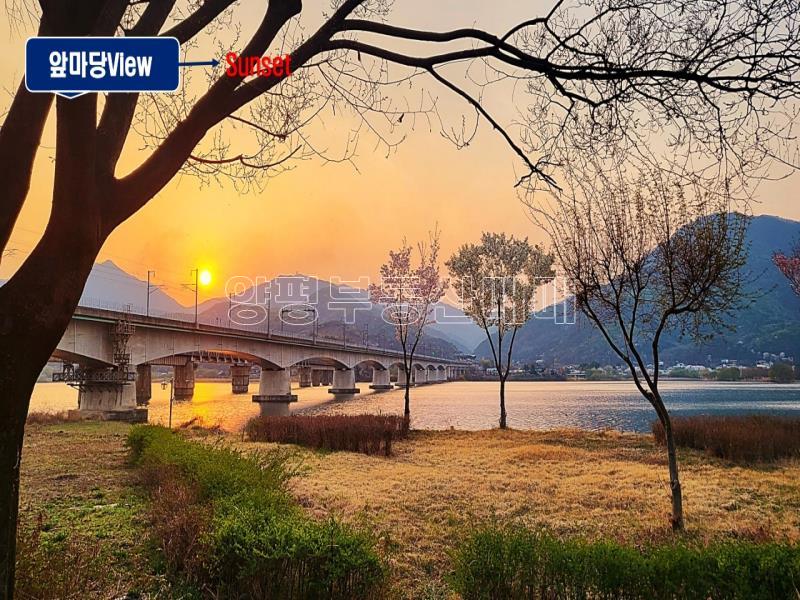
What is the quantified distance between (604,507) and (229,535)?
7.96 m

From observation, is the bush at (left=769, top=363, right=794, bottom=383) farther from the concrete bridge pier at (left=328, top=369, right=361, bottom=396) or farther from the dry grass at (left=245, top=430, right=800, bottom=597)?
the dry grass at (left=245, top=430, right=800, bottom=597)

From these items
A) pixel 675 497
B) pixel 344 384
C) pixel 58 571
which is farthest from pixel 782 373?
pixel 58 571

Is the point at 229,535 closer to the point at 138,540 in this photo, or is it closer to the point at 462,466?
the point at 138,540

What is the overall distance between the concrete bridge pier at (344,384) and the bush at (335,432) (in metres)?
62.3

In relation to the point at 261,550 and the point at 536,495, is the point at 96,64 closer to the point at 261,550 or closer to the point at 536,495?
the point at 261,550

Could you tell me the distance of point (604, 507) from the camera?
1034cm

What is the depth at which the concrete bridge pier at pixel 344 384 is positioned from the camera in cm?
8644

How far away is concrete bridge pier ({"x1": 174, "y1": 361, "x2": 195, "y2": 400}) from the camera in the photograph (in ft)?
244

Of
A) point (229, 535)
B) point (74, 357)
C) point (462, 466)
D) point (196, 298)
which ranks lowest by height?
point (462, 466)

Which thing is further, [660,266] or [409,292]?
[409,292]

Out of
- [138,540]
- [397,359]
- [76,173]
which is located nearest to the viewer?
[76,173]

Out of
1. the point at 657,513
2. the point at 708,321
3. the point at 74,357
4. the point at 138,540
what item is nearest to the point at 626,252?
the point at 708,321

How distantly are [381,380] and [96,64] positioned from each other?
337ft

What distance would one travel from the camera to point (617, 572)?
4359mm
